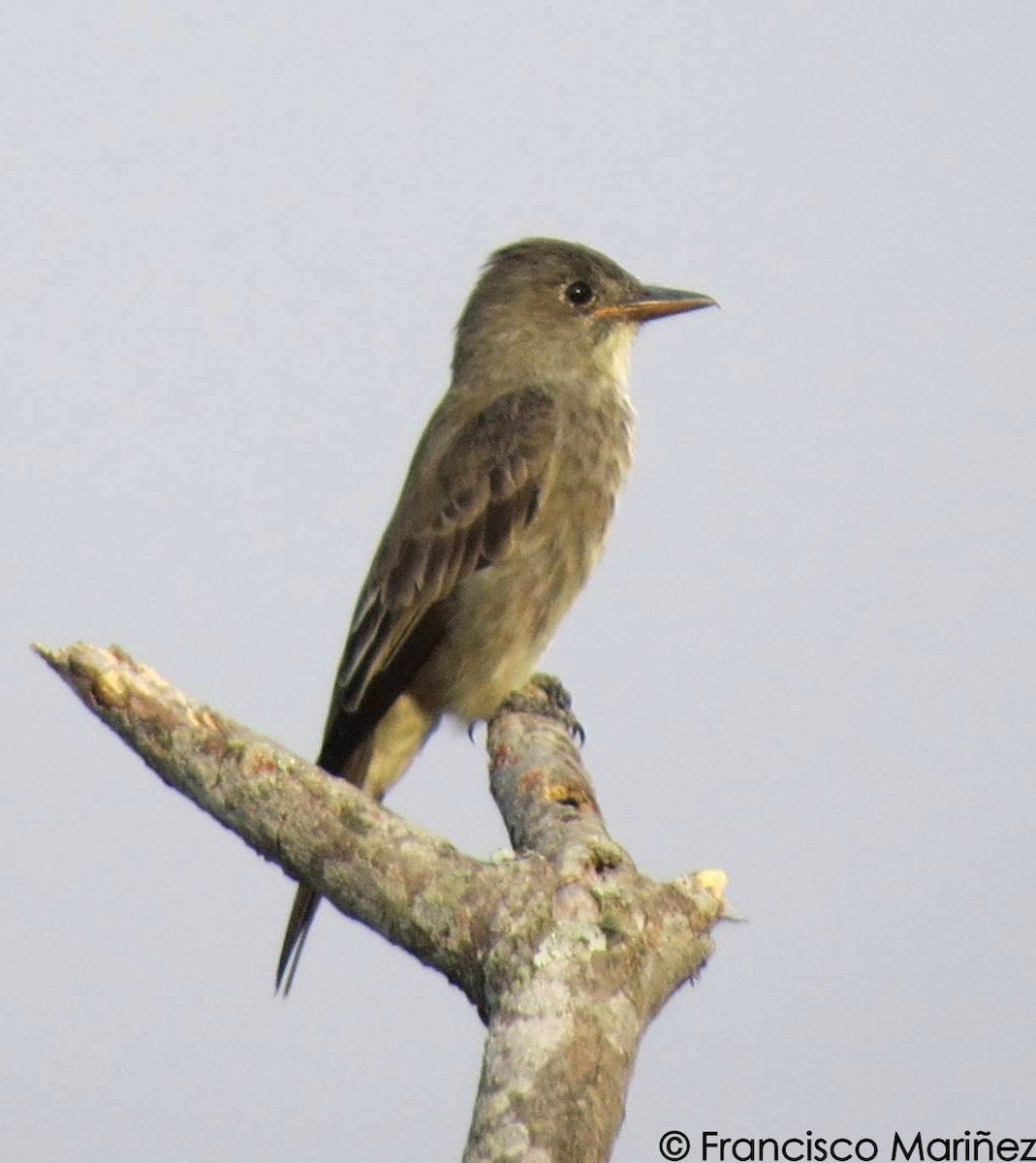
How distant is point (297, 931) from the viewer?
7.41 meters

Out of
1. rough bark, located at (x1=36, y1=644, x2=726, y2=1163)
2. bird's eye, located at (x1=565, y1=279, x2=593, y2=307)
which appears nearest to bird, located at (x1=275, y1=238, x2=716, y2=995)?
bird's eye, located at (x1=565, y1=279, x2=593, y2=307)

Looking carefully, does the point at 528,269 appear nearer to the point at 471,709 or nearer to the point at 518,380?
the point at 518,380

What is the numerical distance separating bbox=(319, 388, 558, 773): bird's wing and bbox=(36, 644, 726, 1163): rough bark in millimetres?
2620

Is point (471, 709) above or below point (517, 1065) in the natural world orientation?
above

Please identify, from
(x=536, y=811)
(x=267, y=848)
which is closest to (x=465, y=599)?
(x=536, y=811)

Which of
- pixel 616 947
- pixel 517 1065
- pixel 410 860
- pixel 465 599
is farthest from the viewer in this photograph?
pixel 465 599

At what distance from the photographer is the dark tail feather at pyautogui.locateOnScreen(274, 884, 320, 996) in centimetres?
739

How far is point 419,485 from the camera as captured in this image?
8328mm

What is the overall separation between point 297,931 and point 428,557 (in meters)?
1.59

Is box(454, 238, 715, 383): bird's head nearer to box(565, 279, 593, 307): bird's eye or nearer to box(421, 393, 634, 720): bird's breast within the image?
box(565, 279, 593, 307): bird's eye

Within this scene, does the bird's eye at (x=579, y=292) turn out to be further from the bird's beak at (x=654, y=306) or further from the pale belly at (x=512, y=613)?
the pale belly at (x=512, y=613)

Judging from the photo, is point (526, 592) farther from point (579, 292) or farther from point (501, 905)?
point (501, 905)

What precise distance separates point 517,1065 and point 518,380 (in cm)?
494

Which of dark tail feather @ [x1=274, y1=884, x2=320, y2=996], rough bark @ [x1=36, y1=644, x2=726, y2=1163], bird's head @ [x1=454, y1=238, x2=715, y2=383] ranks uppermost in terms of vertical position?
bird's head @ [x1=454, y1=238, x2=715, y2=383]
